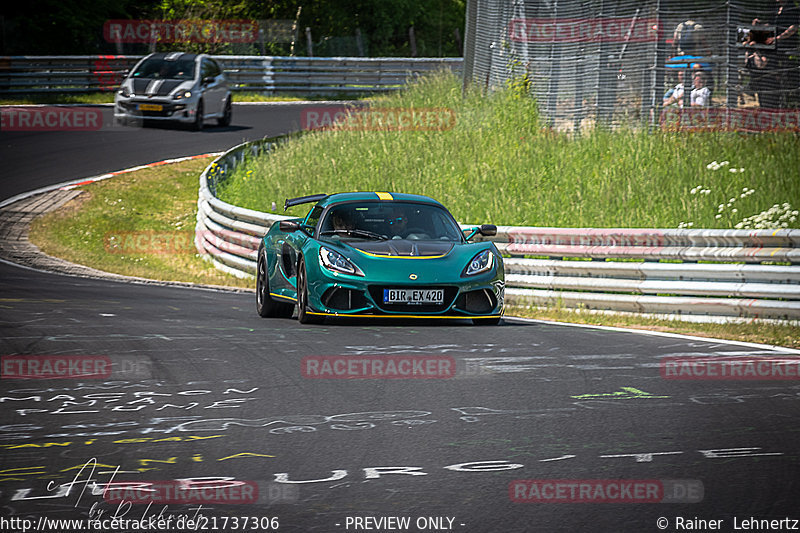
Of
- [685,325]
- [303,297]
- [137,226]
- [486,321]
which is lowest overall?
[137,226]

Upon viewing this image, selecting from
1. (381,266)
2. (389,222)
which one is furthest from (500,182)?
(381,266)

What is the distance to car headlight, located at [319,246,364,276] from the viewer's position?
10961 millimetres

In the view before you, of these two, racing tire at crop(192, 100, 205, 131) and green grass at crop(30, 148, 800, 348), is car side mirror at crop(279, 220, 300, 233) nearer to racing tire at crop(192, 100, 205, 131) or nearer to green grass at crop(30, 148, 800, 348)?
green grass at crop(30, 148, 800, 348)

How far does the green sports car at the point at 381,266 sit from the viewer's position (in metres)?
10.9

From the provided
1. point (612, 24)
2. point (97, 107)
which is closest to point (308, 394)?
point (612, 24)

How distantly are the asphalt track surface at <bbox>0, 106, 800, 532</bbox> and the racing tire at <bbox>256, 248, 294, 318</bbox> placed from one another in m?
1.01

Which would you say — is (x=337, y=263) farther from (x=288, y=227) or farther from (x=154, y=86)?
(x=154, y=86)

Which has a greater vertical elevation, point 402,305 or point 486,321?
point 402,305

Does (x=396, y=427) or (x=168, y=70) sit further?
(x=168, y=70)

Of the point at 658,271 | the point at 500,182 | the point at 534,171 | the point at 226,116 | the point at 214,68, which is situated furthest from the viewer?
the point at 226,116

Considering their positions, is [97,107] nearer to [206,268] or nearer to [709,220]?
[206,268]

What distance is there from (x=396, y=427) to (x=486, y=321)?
4.88 metres

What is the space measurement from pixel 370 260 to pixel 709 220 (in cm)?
704

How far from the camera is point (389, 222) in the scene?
12.3 meters
